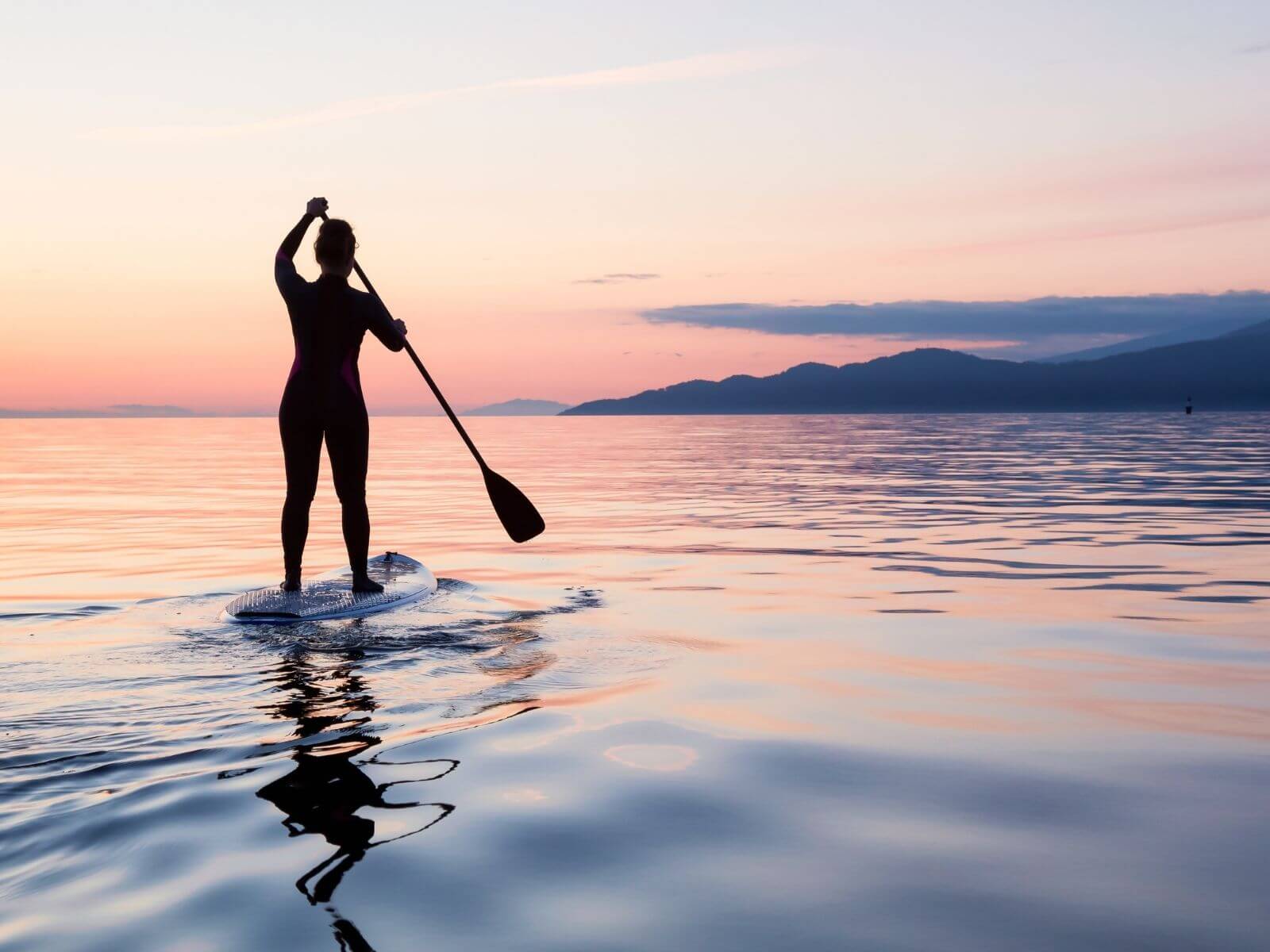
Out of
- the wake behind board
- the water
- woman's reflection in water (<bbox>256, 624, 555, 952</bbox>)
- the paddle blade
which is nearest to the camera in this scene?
the water

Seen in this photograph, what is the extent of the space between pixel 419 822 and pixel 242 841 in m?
0.53

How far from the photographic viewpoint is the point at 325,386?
26.1ft

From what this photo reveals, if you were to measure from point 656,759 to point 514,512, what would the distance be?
542 centimetres

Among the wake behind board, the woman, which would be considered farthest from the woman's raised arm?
the wake behind board

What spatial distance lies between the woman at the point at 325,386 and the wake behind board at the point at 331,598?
147 mm

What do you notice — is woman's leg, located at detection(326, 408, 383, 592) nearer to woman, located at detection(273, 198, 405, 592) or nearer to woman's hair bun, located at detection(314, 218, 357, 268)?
woman, located at detection(273, 198, 405, 592)

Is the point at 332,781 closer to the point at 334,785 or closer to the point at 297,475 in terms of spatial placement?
the point at 334,785

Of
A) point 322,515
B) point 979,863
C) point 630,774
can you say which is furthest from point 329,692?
point 322,515

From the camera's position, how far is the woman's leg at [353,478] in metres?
8.00

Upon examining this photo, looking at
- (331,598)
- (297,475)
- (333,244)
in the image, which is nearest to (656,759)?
(331,598)

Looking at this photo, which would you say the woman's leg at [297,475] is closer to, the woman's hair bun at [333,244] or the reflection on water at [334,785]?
the woman's hair bun at [333,244]

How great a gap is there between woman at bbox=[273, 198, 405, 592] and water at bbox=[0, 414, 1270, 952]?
2.72 ft

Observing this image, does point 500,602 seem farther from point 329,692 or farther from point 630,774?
point 630,774

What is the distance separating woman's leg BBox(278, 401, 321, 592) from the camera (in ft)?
25.9
